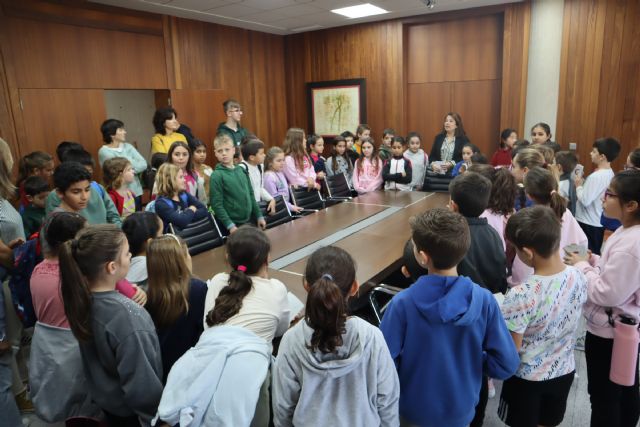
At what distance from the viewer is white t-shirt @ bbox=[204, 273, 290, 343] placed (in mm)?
1591

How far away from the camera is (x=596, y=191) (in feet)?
11.7

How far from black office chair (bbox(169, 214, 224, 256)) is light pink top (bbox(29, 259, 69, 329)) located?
1195 mm

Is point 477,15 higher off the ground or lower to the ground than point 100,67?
higher

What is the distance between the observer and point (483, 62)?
20.9 feet

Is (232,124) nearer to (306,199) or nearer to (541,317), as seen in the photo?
(306,199)

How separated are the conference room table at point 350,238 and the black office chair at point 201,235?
0.81ft

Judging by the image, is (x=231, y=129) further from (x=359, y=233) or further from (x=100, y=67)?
(x=359, y=233)

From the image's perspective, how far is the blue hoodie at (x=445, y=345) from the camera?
1.36 meters

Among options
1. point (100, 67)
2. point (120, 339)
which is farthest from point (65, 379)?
point (100, 67)

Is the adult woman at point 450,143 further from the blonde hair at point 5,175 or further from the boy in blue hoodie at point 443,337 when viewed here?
the blonde hair at point 5,175

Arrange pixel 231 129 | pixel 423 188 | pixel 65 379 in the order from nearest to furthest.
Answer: pixel 65 379, pixel 423 188, pixel 231 129

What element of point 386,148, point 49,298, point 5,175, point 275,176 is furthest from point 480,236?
point 386,148

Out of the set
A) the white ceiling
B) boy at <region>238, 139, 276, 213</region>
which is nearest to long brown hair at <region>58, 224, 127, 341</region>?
boy at <region>238, 139, 276, 213</region>

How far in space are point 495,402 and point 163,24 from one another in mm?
5807
